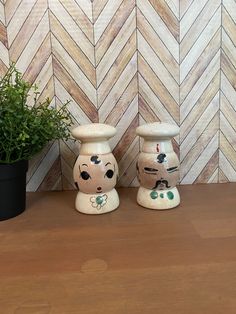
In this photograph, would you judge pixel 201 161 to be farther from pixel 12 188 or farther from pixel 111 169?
pixel 12 188

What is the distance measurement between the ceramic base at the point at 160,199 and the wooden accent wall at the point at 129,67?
14 centimetres

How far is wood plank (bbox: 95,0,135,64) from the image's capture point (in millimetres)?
849

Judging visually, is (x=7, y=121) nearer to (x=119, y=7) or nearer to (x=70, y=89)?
(x=70, y=89)

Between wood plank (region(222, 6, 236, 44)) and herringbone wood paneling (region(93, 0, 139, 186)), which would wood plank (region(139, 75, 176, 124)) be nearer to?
herringbone wood paneling (region(93, 0, 139, 186))

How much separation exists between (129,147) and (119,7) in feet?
1.12

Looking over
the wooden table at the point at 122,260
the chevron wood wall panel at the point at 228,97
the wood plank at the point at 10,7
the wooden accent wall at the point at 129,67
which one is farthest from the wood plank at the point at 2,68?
the chevron wood wall panel at the point at 228,97

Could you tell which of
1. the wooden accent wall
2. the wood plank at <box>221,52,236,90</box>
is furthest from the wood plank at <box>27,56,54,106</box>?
the wood plank at <box>221,52,236,90</box>

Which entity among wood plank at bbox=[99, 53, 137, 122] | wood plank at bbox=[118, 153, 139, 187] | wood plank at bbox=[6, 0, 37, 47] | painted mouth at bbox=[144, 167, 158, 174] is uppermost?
wood plank at bbox=[6, 0, 37, 47]

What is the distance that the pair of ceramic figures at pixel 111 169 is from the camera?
758 millimetres

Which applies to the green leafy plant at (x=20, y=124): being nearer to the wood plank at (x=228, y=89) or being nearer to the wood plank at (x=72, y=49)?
the wood plank at (x=72, y=49)

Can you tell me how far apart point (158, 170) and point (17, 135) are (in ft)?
1.00

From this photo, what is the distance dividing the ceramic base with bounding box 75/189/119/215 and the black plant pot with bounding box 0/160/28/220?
0.13 meters

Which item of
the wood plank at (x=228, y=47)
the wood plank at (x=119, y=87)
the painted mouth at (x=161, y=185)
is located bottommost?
the painted mouth at (x=161, y=185)

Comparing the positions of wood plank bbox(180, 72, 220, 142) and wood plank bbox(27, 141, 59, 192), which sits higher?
wood plank bbox(180, 72, 220, 142)
